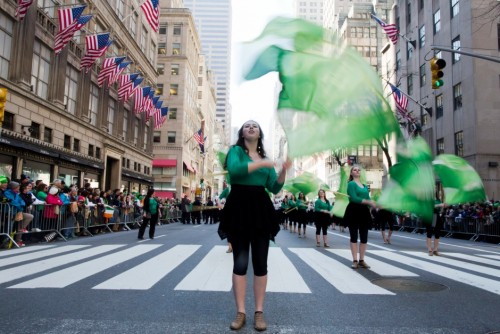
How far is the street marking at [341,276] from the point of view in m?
5.64

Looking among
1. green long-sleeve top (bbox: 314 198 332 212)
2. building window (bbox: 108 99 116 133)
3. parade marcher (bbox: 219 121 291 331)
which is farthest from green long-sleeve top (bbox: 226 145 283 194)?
building window (bbox: 108 99 116 133)

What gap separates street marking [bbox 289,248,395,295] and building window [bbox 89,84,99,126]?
81.0 ft

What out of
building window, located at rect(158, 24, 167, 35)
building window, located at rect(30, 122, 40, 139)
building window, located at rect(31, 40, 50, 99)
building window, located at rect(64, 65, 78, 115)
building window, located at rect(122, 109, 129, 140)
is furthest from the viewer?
building window, located at rect(158, 24, 167, 35)

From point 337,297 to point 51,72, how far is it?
23100 millimetres

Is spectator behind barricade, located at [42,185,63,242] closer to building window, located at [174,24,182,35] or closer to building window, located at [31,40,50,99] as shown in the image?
building window, located at [31,40,50,99]

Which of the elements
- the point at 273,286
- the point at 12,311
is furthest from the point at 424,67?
the point at 12,311

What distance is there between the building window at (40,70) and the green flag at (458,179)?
2154cm

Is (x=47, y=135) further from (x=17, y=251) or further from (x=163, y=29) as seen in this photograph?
(x=163, y=29)

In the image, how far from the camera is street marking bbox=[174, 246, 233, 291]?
5.64 m

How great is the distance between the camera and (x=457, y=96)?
28797mm

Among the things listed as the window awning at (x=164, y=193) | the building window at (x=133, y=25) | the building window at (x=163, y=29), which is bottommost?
the window awning at (x=164, y=193)

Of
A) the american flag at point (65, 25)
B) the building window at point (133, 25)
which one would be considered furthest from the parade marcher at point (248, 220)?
the building window at point (133, 25)

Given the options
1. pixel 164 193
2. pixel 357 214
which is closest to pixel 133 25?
pixel 164 193

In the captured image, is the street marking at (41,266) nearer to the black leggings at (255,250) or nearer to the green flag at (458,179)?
the black leggings at (255,250)
